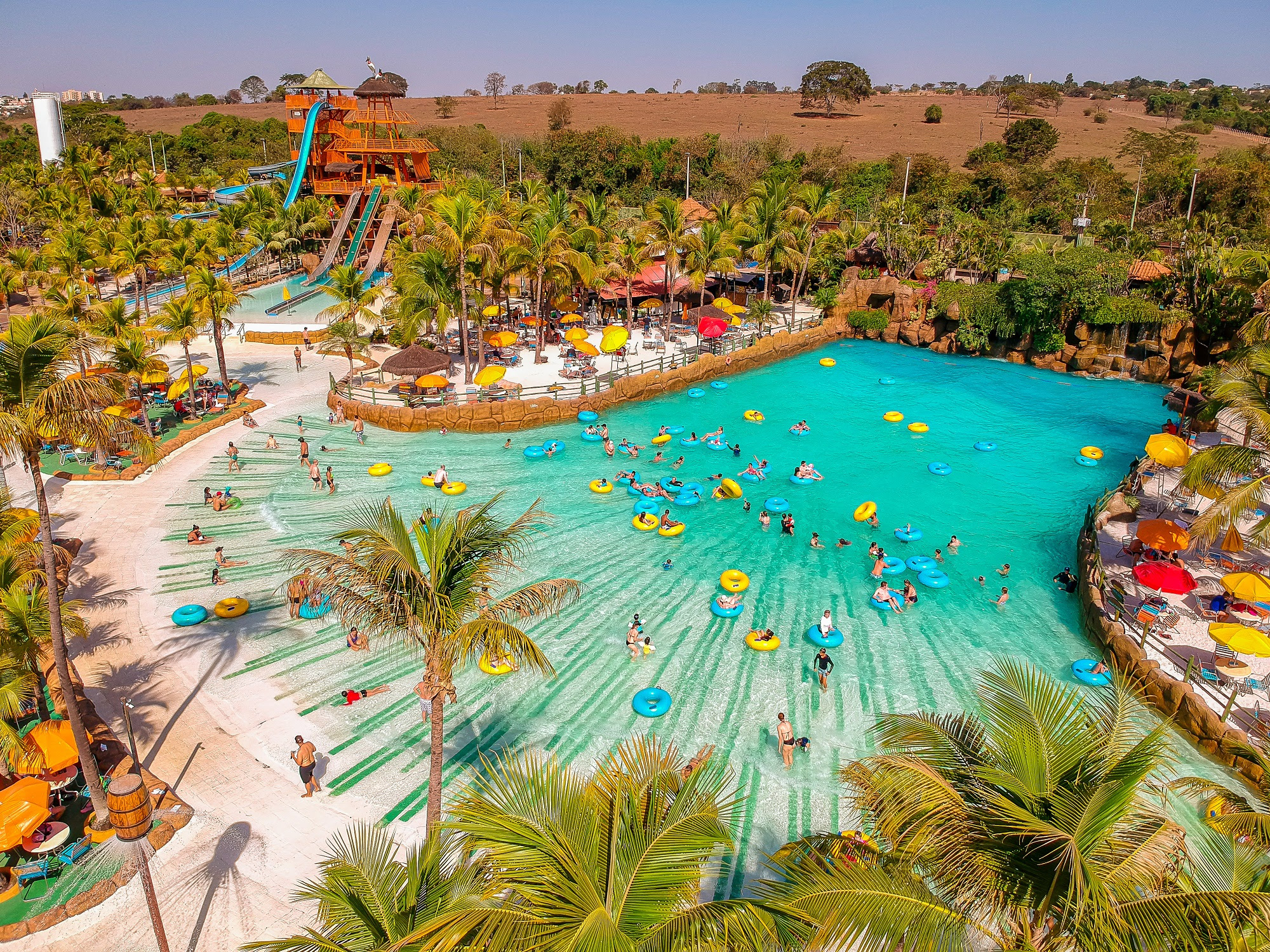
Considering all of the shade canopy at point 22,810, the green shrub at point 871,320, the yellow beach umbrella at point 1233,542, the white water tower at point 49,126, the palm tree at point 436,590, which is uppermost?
the white water tower at point 49,126

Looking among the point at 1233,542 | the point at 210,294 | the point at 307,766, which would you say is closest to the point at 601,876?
the point at 307,766

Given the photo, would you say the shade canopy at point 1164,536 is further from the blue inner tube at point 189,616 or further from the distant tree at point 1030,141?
the distant tree at point 1030,141

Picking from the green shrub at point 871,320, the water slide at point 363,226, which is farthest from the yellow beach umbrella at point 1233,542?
the water slide at point 363,226

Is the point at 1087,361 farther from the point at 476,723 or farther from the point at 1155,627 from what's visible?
the point at 476,723

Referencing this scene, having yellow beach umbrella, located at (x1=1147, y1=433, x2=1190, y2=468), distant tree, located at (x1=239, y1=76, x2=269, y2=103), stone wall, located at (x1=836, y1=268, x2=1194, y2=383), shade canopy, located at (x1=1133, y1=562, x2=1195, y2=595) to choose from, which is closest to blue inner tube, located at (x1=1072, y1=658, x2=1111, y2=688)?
shade canopy, located at (x1=1133, y1=562, x2=1195, y2=595)

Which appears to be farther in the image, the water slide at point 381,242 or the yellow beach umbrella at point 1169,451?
the water slide at point 381,242

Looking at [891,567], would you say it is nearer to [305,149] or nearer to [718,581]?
[718,581]
